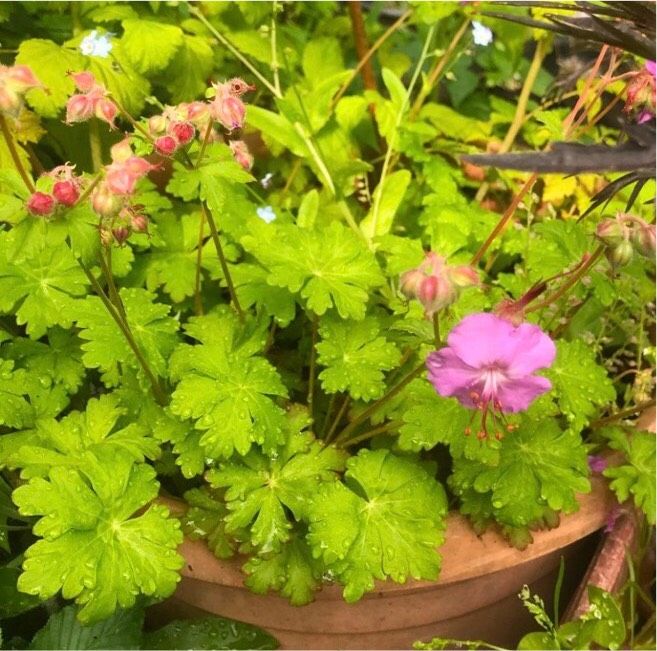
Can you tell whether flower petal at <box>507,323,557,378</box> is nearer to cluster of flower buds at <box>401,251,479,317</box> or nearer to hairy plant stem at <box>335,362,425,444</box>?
cluster of flower buds at <box>401,251,479,317</box>

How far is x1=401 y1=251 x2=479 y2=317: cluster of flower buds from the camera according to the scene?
0.62m

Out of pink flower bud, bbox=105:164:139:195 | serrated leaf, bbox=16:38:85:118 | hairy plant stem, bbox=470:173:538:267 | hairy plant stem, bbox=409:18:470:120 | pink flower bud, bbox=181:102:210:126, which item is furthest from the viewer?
hairy plant stem, bbox=409:18:470:120

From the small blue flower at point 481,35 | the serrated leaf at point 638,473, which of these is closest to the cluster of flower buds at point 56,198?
the serrated leaf at point 638,473

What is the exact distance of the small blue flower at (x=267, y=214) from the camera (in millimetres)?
1092

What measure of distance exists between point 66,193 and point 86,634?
576 millimetres

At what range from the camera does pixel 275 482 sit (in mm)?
857

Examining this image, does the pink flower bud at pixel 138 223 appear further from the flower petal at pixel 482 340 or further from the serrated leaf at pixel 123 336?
the flower petal at pixel 482 340

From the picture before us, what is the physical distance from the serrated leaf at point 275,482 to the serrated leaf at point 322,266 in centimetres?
15

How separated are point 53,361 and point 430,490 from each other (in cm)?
48

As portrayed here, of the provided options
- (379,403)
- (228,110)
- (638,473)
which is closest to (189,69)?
(228,110)

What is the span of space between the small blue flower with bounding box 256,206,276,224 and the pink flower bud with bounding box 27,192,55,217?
0.46 meters

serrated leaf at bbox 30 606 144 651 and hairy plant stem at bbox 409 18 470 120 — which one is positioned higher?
hairy plant stem at bbox 409 18 470 120

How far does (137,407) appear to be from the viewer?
0.91 meters

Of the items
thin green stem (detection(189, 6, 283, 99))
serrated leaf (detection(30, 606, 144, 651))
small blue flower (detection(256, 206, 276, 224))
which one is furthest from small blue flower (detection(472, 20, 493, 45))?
serrated leaf (detection(30, 606, 144, 651))
